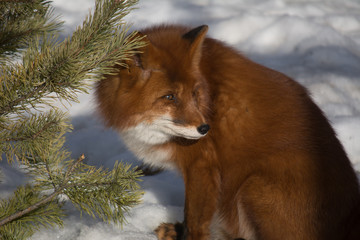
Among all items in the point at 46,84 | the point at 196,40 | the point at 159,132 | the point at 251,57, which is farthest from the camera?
the point at 251,57

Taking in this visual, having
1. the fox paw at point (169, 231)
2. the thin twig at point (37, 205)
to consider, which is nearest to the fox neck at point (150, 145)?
the fox paw at point (169, 231)

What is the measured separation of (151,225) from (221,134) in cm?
93

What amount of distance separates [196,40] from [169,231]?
1462mm

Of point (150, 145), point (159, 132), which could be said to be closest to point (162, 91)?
point (159, 132)

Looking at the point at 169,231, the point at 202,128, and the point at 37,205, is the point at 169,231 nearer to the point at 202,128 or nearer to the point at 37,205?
the point at 202,128

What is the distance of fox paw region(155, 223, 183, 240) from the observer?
3164 mm

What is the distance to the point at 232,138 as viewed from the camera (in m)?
2.92

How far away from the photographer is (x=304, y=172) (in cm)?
276

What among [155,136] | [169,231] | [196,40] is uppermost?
[196,40]

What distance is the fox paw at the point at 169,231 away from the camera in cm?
316

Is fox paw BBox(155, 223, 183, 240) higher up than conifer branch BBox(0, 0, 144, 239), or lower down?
lower down

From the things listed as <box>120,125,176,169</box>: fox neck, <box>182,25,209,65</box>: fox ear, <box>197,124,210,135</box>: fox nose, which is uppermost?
<box>182,25,209,65</box>: fox ear

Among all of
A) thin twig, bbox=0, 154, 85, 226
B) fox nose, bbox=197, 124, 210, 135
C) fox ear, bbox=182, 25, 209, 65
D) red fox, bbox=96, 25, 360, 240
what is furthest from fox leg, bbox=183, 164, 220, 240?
thin twig, bbox=0, 154, 85, 226

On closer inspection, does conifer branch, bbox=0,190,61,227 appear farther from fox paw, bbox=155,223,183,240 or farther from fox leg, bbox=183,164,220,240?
fox paw, bbox=155,223,183,240
